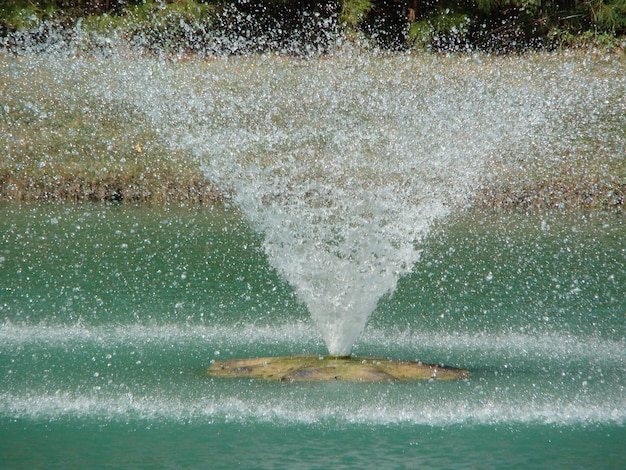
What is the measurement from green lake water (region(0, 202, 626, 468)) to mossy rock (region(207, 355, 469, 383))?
0.10 m

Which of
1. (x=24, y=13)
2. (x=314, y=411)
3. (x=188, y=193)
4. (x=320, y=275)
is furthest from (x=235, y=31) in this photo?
(x=314, y=411)

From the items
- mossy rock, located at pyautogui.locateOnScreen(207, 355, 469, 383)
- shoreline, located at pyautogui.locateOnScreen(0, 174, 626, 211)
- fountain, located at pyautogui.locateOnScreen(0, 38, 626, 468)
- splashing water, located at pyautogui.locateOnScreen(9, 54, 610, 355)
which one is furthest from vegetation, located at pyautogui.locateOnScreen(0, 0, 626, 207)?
mossy rock, located at pyautogui.locateOnScreen(207, 355, 469, 383)

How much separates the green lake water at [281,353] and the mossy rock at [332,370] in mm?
104

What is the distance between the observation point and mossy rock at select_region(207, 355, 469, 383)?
5.96 meters

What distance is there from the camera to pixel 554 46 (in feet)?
78.9

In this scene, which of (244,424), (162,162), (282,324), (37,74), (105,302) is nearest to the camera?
(244,424)

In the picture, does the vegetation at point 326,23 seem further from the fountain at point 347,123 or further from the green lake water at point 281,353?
the green lake water at point 281,353

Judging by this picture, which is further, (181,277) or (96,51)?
(96,51)

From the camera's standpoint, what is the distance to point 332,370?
6.00 metres

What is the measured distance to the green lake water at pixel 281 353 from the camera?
4.93 metres

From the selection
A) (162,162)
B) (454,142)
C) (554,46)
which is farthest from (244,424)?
(554,46)

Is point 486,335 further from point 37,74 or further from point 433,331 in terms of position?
point 37,74

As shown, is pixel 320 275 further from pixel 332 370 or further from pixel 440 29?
pixel 440 29

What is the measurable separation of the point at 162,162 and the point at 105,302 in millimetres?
8276
